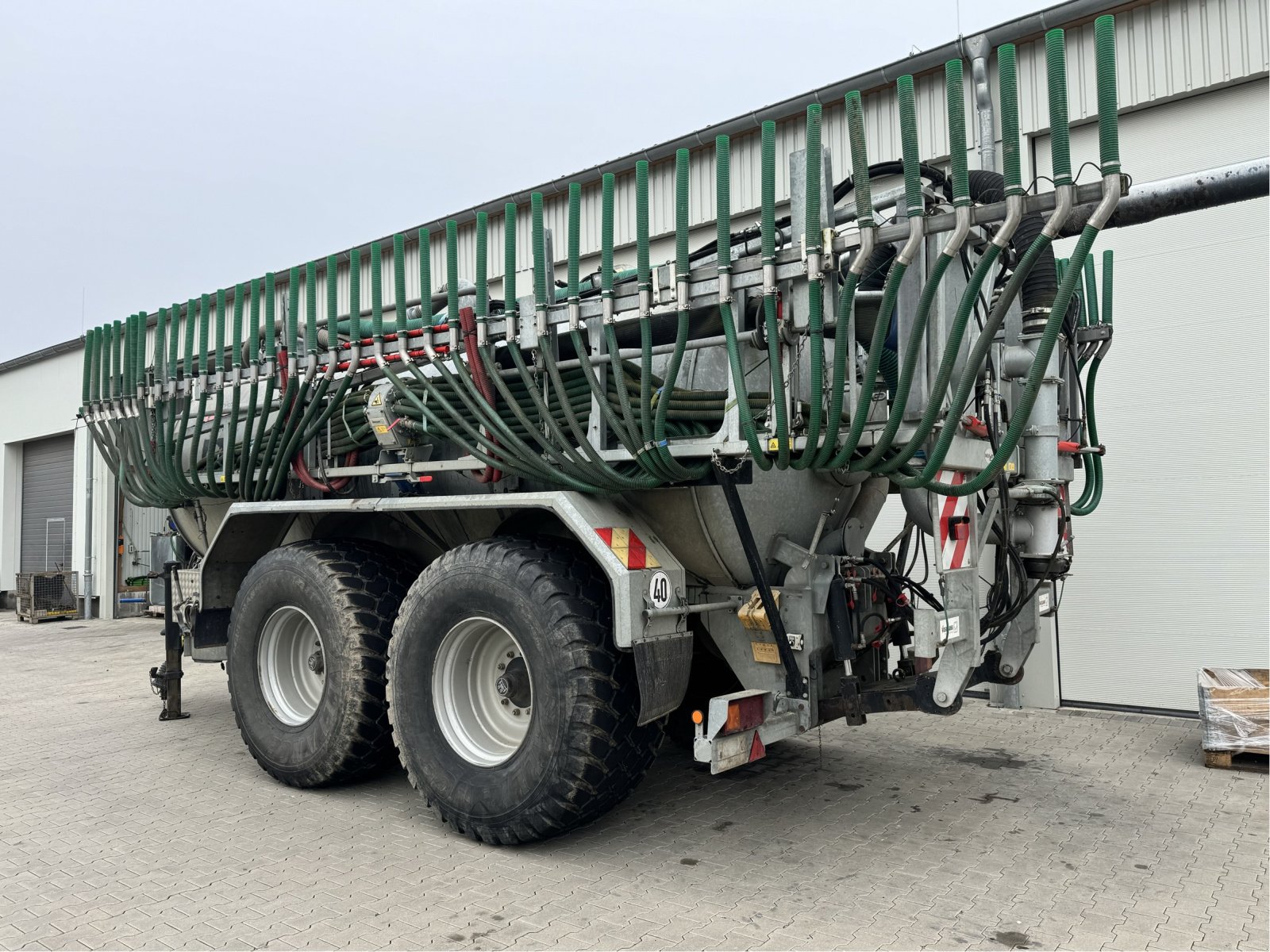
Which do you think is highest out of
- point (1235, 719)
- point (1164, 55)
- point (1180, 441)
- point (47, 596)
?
point (1164, 55)

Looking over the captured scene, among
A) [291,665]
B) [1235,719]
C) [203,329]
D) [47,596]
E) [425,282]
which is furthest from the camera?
[47,596]

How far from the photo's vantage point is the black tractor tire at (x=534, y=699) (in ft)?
13.4

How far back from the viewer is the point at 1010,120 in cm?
336

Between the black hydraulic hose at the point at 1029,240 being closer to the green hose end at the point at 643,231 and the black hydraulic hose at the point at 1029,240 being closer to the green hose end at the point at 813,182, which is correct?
the green hose end at the point at 813,182

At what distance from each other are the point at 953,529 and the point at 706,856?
5.60 ft

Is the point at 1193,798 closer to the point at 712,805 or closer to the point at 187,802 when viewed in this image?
the point at 712,805

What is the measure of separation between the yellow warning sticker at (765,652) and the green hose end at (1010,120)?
2.02 m

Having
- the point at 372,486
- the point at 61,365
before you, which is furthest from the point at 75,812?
the point at 61,365

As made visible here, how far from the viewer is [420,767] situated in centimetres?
457

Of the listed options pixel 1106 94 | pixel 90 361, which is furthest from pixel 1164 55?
pixel 90 361

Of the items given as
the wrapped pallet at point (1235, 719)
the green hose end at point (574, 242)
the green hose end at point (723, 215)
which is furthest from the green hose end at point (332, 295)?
the wrapped pallet at point (1235, 719)

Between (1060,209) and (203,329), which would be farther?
(203,329)

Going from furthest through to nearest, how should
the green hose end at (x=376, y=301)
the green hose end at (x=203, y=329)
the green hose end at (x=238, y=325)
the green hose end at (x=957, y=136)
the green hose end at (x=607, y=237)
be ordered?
the green hose end at (x=203, y=329), the green hose end at (x=238, y=325), the green hose end at (x=376, y=301), the green hose end at (x=607, y=237), the green hose end at (x=957, y=136)

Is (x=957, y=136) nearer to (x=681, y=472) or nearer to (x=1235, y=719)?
(x=681, y=472)
